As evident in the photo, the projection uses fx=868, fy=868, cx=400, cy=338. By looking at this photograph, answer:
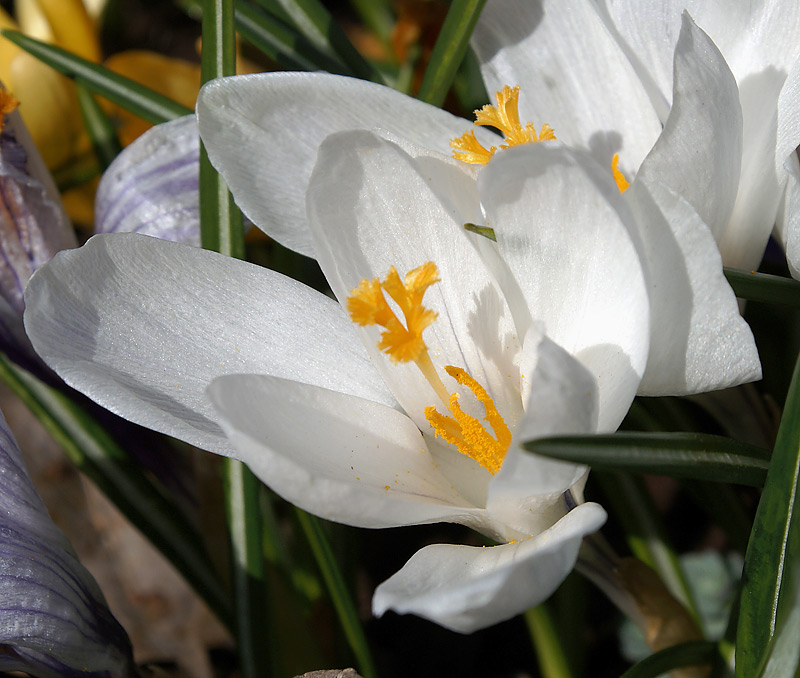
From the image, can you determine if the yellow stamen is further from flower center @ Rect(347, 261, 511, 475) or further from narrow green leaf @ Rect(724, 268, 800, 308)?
narrow green leaf @ Rect(724, 268, 800, 308)

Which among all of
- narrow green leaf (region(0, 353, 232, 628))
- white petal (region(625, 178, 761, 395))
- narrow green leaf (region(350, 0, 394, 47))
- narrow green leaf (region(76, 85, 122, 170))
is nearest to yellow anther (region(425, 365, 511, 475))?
white petal (region(625, 178, 761, 395))

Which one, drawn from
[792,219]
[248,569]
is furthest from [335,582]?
[792,219]

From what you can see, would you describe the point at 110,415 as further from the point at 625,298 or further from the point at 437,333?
the point at 625,298

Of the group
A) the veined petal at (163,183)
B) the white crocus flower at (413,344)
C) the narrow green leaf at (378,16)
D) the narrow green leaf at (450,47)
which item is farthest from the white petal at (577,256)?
the narrow green leaf at (378,16)

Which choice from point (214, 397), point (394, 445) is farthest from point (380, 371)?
point (214, 397)

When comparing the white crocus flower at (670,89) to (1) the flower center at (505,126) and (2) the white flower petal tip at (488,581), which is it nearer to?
(1) the flower center at (505,126)

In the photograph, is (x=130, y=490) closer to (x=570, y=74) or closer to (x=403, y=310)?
(x=403, y=310)

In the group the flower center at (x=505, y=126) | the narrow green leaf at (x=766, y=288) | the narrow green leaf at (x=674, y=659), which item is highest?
the flower center at (x=505, y=126)
